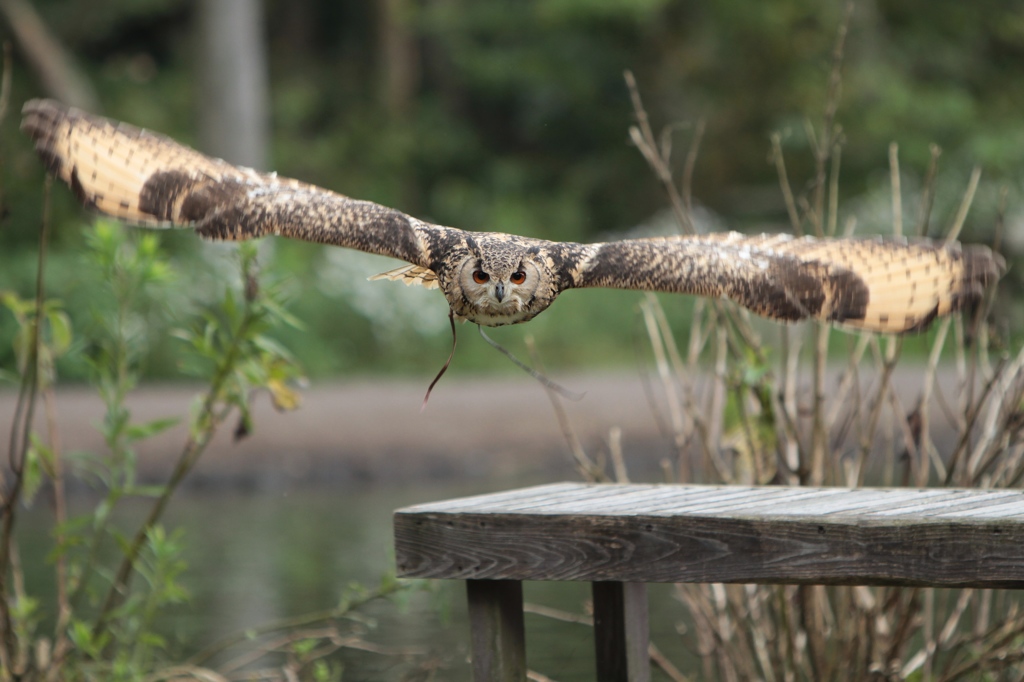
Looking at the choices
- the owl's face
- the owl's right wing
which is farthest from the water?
the owl's right wing

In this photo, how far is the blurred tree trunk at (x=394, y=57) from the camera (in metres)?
20.8

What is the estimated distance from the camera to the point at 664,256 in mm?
3262

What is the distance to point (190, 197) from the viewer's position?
3.26m

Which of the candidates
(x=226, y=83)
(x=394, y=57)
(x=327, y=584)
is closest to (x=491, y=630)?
(x=327, y=584)

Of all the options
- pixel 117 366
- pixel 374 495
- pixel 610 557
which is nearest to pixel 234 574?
pixel 374 495

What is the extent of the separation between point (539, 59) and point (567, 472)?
29.9 feet

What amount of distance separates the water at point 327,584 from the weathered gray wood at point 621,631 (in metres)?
0.61

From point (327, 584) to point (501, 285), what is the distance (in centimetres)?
350

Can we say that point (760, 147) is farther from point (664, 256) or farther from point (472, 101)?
point (664, 256)

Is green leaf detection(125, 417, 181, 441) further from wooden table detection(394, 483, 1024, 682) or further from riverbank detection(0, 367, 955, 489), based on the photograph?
riverbank detection(0, 367, 955, 489)

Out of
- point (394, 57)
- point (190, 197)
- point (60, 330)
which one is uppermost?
point (394, 57)

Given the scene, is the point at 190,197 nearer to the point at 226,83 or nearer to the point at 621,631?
the point at 621,631

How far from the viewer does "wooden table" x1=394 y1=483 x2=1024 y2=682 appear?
2572mm

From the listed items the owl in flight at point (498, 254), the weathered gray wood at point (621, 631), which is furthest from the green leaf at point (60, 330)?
the weathered gray wood at point (621, 631)
